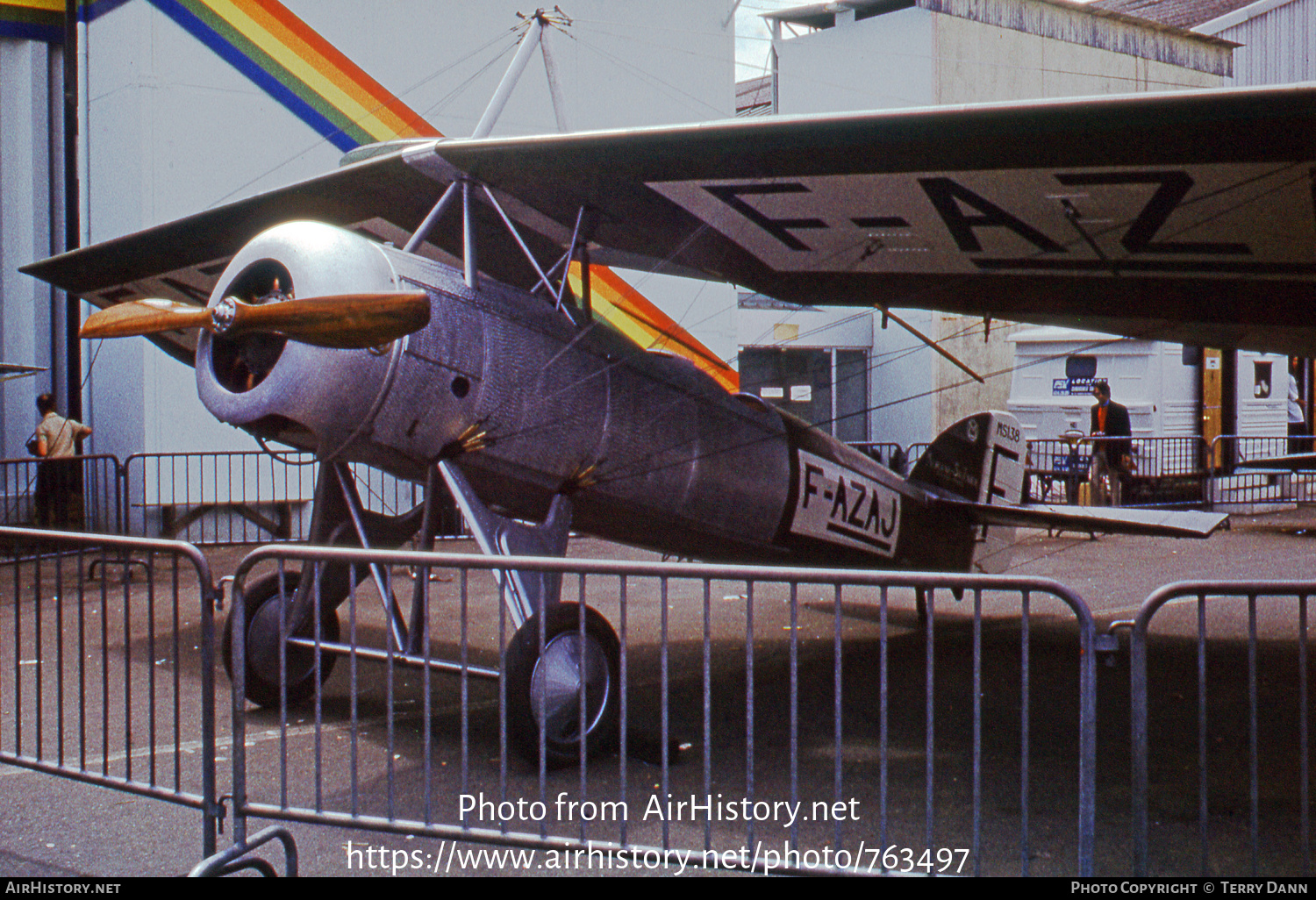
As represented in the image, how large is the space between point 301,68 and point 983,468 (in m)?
9.04

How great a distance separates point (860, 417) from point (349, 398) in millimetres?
19160

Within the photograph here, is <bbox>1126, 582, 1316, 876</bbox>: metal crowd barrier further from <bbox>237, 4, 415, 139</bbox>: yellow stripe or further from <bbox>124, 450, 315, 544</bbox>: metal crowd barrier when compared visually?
<bbox>237, 4, 415, 139</bbox>: yellow stripe

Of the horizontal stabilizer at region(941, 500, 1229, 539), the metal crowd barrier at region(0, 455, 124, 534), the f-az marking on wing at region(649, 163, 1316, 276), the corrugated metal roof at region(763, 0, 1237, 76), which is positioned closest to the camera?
the f-az marking on wing at region(649, 163, 1316, 276)

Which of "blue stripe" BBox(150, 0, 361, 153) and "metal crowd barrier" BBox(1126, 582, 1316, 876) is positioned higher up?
"blue stripe" BBox(150, 0, 361, 153)

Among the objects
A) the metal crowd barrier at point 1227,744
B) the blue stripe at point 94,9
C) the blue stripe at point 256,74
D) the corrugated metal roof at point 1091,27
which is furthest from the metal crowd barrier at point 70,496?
the corrugated metal roof at point 1091,27

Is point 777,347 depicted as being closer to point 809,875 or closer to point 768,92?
point 768,92

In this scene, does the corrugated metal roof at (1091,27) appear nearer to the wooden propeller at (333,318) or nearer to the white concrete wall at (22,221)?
the white concrete wall at (22,221)

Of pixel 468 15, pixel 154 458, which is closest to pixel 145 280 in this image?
pixel 154 458

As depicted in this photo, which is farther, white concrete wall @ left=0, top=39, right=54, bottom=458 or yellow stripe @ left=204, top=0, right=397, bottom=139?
white concrete wall @ left=0, top=39, right=54, bottom=458

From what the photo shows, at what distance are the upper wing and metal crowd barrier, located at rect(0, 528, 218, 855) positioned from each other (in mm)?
2461

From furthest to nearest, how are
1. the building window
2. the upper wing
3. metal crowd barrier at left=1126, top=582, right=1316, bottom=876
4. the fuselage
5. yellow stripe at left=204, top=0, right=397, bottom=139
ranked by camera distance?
the building window
yellow stripe at left=204, top=0, right=397, bottom=139
the fuselage
the upper wing
metal crowd barrier at left=1126, top=582, right=1316, bottom=876

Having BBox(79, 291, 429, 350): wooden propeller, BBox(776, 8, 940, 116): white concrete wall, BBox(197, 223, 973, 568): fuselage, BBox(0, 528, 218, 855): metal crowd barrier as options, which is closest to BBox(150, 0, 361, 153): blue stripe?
BBox(0, 528, 218, 855): metal crowd barrier

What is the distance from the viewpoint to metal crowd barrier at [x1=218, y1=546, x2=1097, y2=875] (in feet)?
10.6

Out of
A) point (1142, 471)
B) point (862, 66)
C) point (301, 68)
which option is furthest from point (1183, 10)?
point (301, 68)
